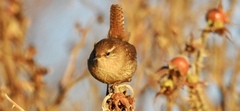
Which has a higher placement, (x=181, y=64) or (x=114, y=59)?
(x=181, y=64)

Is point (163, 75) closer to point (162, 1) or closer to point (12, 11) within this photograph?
point (12, 11)

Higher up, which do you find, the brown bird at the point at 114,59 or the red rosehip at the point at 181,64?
the red rosehip at the point at 181,64

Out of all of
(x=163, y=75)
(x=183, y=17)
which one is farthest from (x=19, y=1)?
(x=163, y=75)

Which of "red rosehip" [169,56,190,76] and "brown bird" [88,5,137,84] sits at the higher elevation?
"red rosehip" [169,56,190,76]

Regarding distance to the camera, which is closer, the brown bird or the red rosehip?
the brown bird

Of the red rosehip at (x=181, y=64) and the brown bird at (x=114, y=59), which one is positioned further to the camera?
the red rosehip at (x=181, y=64)

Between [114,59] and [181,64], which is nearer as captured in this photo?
[114,59]
